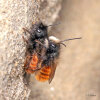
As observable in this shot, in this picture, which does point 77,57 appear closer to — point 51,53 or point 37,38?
point 51,53

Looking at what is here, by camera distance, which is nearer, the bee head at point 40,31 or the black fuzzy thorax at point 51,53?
the bee head at point 40,31

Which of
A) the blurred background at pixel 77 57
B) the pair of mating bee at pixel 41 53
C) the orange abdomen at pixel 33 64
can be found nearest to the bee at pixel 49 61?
the pair of mating bee at pixel 41 53

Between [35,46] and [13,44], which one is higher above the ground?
[13,44]

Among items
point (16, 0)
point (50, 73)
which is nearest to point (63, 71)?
point (50, 73)

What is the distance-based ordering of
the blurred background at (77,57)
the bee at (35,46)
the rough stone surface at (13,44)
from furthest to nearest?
the blurred background at (77,57) → the bee at (35,46) → the rough stone surface at (13,44)

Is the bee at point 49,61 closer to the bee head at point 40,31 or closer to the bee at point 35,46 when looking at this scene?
the bee at point 35,46

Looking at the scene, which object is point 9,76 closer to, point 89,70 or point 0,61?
point 0,61

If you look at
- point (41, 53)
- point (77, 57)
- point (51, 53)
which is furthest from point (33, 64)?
point (77, 57)
